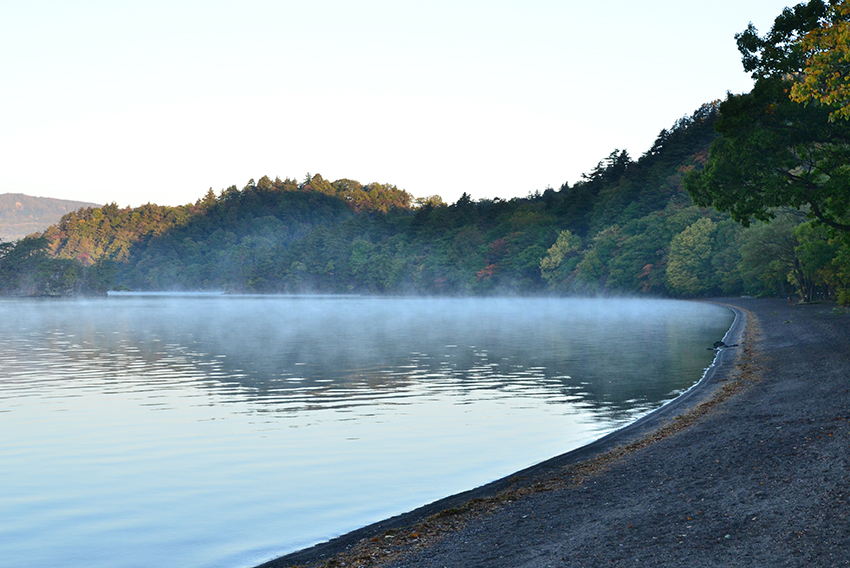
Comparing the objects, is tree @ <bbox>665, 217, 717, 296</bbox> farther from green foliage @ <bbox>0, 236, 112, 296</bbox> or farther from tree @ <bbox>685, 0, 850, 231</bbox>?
green foliage @ <bbox>0, 236, 112, 296</bbox>

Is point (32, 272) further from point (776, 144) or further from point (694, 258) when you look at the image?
point (776, 144)

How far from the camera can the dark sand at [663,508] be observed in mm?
8375

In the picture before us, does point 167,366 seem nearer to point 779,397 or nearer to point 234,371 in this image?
point 234,371

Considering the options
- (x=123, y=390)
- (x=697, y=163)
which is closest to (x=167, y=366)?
(x=123, y=390)

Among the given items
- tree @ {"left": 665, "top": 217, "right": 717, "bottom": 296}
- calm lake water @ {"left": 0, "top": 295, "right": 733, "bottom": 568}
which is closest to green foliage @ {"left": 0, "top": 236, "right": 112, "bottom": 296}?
tree @ {"left": 665, "top": 217, "right": 717, "bottom": 296}

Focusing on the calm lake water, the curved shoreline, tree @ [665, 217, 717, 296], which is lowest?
the calm lake water

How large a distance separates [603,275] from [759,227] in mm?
71105

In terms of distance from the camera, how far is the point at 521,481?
13406 millimetres

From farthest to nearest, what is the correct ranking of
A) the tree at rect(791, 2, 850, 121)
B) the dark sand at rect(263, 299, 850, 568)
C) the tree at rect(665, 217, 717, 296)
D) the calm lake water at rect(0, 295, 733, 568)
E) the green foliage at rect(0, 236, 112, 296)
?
1. the green foliage at rect(0, 236, 112, 296)
2. the tree at rect(665, 217, 717, 296)
3. the tree at rect(791, 2, 850, 121)
4. the calm lake water at rect(0, 295, 733, 568)
5. the dark sand at rect(263, 299, 850, 568)

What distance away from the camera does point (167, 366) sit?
35.8 m

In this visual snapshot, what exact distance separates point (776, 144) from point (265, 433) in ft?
90.0

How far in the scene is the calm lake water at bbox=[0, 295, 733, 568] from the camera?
38.1 feet

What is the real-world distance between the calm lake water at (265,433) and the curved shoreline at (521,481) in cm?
62

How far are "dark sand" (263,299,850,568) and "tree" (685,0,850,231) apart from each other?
19467 millimetres
